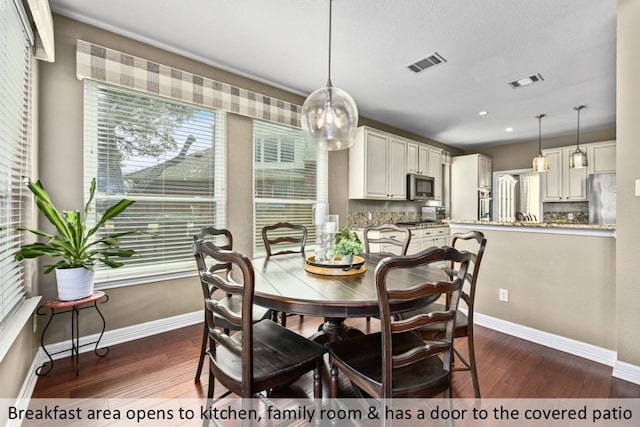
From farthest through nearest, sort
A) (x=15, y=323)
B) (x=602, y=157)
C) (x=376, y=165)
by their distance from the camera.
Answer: (x=602, y=157) < (x=376, y=165) < (x=15, y=323)

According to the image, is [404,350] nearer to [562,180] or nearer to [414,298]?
[414,298]

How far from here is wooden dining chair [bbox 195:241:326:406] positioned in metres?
1.19

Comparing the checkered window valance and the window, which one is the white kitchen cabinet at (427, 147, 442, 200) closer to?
the checkered window valance

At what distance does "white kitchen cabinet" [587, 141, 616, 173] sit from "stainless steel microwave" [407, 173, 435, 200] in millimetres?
2510

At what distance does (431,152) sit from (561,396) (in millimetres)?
4423

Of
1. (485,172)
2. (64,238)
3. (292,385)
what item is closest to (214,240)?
(64,238)

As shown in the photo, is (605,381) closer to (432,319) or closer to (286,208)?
(432,319)

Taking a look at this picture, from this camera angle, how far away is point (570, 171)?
523cm

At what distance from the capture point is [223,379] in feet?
4.29

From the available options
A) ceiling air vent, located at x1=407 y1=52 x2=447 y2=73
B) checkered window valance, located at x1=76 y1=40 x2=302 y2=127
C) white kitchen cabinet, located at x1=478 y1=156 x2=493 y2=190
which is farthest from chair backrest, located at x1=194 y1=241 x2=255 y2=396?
white kitchen cabinet, located at x1=478 y1=156 x2=493 y2=190

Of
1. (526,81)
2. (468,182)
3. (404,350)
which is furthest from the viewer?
(468,182)

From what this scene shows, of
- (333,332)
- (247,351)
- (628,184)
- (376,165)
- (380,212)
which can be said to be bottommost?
(333,332)

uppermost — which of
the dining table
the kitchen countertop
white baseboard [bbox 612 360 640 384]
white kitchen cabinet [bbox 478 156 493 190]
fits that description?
white kitchen cabinet [bbox 478 156 493 190]

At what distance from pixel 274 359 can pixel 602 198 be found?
5887 mm
